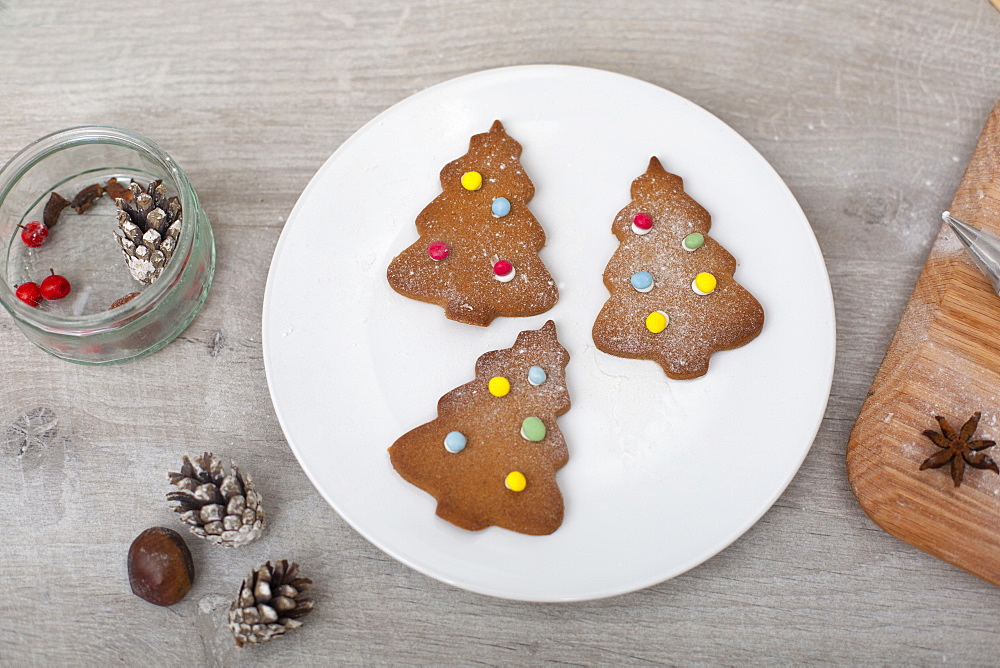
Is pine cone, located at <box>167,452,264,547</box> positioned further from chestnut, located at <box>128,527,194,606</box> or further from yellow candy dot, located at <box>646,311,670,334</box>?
yellow candy dot, located at <box>646,311,670,334</box>

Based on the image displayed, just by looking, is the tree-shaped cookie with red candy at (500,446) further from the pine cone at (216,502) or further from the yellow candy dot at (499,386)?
the pine cone at (216,502)

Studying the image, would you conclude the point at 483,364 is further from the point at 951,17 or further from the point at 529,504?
the point at 951,17

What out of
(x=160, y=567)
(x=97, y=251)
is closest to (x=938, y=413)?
(x=160, y=567)

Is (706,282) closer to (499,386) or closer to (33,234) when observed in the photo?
(499,386)

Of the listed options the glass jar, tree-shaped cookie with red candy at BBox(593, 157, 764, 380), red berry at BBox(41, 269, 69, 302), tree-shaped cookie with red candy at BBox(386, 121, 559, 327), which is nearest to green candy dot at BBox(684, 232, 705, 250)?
tree-shaped cookie with red candy at BBox(593, 157, 764, 380)

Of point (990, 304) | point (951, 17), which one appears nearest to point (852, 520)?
point (990, 304)

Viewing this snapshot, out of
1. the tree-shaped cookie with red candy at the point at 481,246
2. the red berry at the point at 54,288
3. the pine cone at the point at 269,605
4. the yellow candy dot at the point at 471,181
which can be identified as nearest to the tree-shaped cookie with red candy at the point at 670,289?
the tree-shaped cookie with red candy at the point at 481,246
